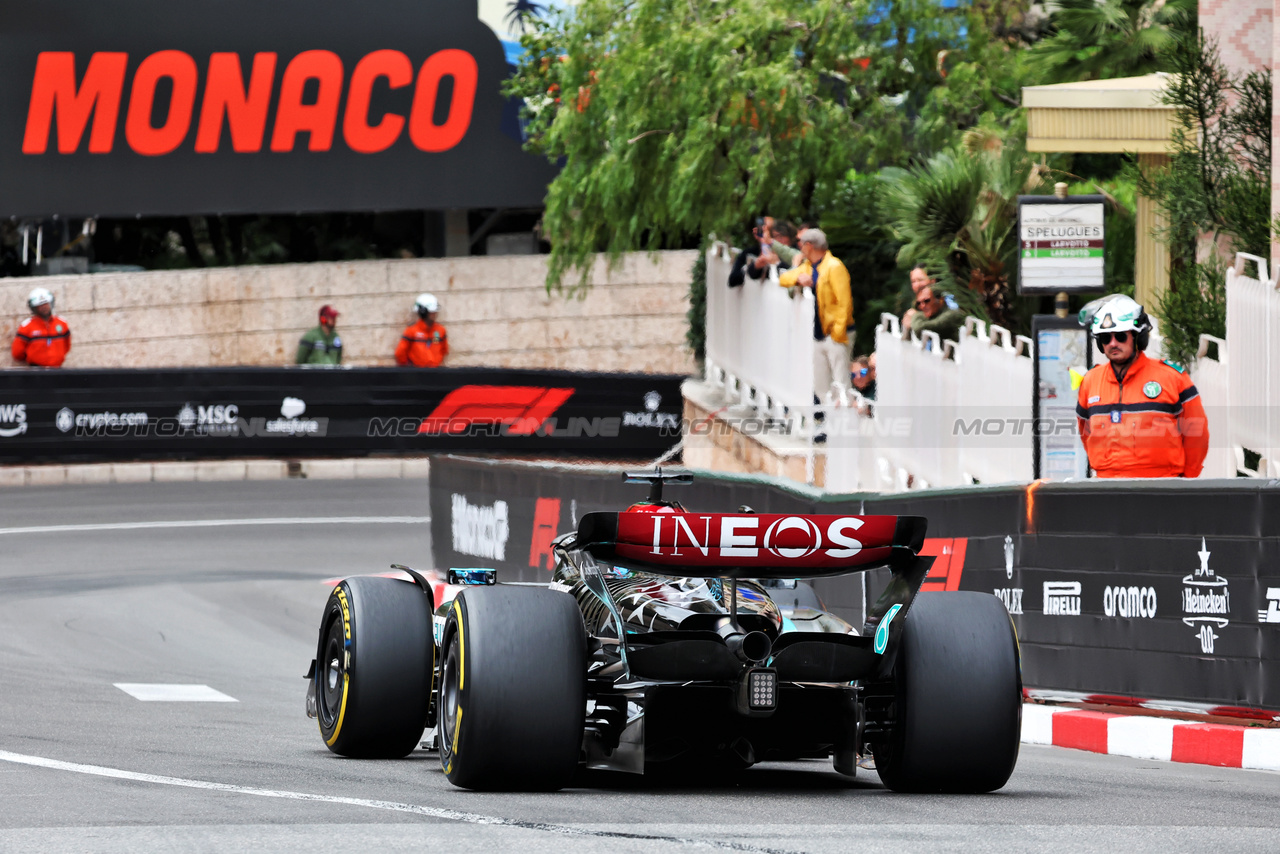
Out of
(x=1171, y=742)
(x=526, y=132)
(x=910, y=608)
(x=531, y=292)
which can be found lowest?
(x=1171, y=742)

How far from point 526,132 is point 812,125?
30.0ft

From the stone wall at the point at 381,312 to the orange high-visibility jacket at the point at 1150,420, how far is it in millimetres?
20787

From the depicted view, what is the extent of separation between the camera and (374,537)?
2156cm

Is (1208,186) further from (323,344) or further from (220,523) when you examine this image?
(323,344)

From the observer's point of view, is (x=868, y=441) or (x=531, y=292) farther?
(x=531, y=292)

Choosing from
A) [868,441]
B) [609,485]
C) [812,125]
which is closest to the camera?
[609,485]

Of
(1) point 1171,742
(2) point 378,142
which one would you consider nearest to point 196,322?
(2) point 378,142

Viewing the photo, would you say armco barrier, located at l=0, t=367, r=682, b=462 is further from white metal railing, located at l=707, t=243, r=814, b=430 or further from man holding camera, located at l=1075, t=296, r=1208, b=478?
man holding camera, located at l=1075, t=296, r=1208, b=478

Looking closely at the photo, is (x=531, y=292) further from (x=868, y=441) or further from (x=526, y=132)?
(x=868, y=441)

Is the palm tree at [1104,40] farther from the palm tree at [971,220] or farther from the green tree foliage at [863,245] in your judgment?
the palm tree at [971,220]

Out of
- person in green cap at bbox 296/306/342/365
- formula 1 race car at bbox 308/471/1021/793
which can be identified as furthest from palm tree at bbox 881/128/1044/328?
formula 1 race car at bbox 308/471/1021/793

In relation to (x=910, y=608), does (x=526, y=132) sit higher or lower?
higher

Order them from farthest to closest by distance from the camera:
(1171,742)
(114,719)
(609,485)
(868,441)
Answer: (868,441), (609,485), (114,719), (1171,742)

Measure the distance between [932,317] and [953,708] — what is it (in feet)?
33.2
